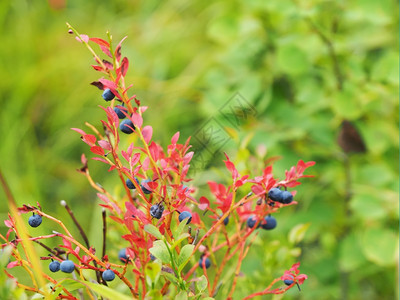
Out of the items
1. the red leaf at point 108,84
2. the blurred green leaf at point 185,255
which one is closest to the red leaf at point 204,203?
the blurred green leaf at point 185,255

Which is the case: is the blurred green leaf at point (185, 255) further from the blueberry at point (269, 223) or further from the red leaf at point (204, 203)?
the blueberry at point (269, 223)

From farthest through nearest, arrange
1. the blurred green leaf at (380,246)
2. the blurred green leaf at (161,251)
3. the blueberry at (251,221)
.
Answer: the blurred green leaf at (380,246), the blueberry at (251,221), the blurred green leaf at (161,251)

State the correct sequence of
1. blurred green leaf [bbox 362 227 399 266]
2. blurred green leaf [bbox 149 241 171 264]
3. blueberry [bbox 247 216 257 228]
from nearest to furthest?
blurred green leaf [bbox 149 241 171 264] < blueberry [bbox 247 216 257 228] < blurred green leaf [bbox 362 227 399 266]

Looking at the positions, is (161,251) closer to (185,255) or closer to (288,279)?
(185,255)

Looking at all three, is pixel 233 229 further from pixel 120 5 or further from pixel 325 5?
pixel 120 5

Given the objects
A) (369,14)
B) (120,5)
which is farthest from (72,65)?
(369,14)

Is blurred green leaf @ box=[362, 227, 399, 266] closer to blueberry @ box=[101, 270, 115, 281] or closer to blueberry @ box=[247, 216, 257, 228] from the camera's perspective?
blueberry @ box=[247, 216, 257, 228]

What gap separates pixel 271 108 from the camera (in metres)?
1.32

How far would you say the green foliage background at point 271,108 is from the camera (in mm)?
1136

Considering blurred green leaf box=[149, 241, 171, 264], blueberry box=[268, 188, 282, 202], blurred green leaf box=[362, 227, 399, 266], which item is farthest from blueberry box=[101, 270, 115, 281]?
blurred green leaf box=[362, 227, 399, 266]

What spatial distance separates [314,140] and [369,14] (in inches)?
12.5

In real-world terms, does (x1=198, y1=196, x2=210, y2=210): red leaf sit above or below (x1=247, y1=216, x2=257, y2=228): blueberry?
above

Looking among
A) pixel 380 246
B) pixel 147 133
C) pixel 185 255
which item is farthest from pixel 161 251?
pixel 380 246

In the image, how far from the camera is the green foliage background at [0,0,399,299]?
114 centimetres
